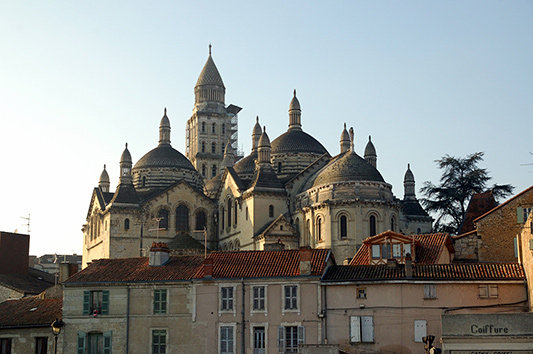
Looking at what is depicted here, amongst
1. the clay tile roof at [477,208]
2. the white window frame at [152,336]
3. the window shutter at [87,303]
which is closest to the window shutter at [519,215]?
the clay tile roof at [477,208]

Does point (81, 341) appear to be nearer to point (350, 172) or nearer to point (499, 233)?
point (499, 233)

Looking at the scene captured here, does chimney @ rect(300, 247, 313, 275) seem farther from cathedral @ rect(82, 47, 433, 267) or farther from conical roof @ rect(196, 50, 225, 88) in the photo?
conical roof @ rect(196, 50, 225, 88)

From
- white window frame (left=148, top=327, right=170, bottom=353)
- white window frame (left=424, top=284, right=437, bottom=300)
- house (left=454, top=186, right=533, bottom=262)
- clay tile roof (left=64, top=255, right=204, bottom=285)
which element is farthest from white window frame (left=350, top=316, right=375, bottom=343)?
house (left=454, top=186, right=533, bottom=262)

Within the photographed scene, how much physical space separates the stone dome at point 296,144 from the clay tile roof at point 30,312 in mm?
43042

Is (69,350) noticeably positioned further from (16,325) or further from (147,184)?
(147,184)

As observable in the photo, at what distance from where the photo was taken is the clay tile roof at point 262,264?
4097 cm

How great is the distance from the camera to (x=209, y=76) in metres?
113

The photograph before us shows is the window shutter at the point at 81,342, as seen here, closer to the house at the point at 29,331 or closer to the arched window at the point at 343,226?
the house at the point at 29,331

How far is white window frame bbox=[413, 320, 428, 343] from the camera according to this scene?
124 ft

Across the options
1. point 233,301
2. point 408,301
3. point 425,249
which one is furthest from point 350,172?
point 408,301

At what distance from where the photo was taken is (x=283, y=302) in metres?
40.1

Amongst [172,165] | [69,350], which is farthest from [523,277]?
[172,165]

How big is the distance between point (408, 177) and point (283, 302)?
56.9 metres

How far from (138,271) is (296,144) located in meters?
46.8
